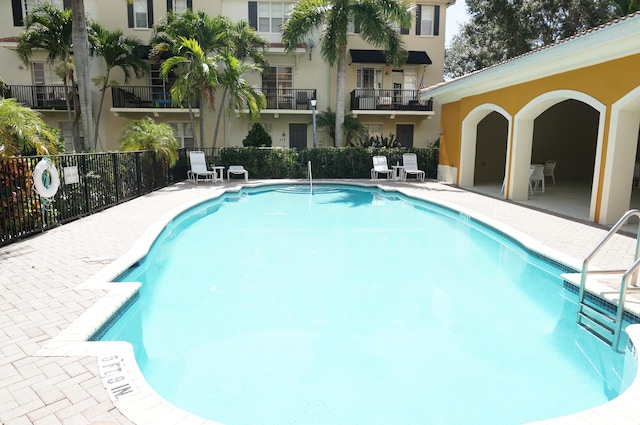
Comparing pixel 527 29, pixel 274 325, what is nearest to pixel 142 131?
pixel 274 325

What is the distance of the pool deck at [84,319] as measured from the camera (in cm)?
272

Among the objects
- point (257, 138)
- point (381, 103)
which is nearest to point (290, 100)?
point (257, 138)

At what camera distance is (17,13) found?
21.6 meters

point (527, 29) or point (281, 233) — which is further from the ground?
point (527, 29)

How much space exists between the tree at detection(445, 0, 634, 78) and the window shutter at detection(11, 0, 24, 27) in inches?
977

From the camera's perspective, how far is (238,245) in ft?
28.5

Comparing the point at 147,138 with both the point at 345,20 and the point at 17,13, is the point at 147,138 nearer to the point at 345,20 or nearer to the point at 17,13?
the point at 345,20

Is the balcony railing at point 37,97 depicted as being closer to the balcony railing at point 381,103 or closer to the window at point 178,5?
the window at point 178,5

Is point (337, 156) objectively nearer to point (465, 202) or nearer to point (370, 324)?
point (465, 202)

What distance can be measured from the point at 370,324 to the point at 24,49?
21198mm

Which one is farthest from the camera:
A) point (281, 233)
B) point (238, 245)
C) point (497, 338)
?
point (281, 233)

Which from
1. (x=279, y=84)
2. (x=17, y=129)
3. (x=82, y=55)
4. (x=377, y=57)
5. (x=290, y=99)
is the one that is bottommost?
(x=17, y=129)

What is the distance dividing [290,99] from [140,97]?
314 inches

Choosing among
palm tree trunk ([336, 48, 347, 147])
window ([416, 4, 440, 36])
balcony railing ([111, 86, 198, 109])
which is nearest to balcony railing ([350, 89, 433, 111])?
palm tree trunk ([336, 48, 347, 147])
